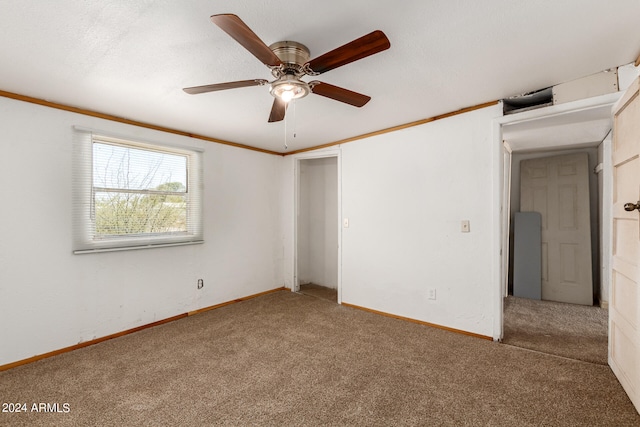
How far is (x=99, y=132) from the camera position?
9.26 ft

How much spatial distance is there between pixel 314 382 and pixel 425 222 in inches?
76.6

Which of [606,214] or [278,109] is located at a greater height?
[278,109]

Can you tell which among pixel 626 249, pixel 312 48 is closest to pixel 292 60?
pixel 312 48

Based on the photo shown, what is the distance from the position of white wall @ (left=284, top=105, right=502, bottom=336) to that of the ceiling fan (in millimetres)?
1381

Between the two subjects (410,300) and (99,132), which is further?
(410,300)

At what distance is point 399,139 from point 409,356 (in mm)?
2256

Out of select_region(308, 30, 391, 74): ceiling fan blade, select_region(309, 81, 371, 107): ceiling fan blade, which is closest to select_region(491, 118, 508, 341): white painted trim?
select_region(309, 81, 371, 107): ceiling fan blade

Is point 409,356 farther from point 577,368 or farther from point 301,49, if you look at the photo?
point 301,49

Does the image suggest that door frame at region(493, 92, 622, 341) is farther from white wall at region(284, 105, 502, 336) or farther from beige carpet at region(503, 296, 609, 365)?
beige carpet at region(503, 296, 609, 365)

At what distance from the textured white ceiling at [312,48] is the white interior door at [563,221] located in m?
2.40

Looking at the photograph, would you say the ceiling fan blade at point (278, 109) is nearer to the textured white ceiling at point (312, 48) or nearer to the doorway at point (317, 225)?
the textured white ceiling at point (312, 48)

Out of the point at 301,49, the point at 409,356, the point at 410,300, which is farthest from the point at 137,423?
the point at 410,300

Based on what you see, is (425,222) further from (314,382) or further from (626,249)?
(314,382)

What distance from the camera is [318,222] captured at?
5.03m
